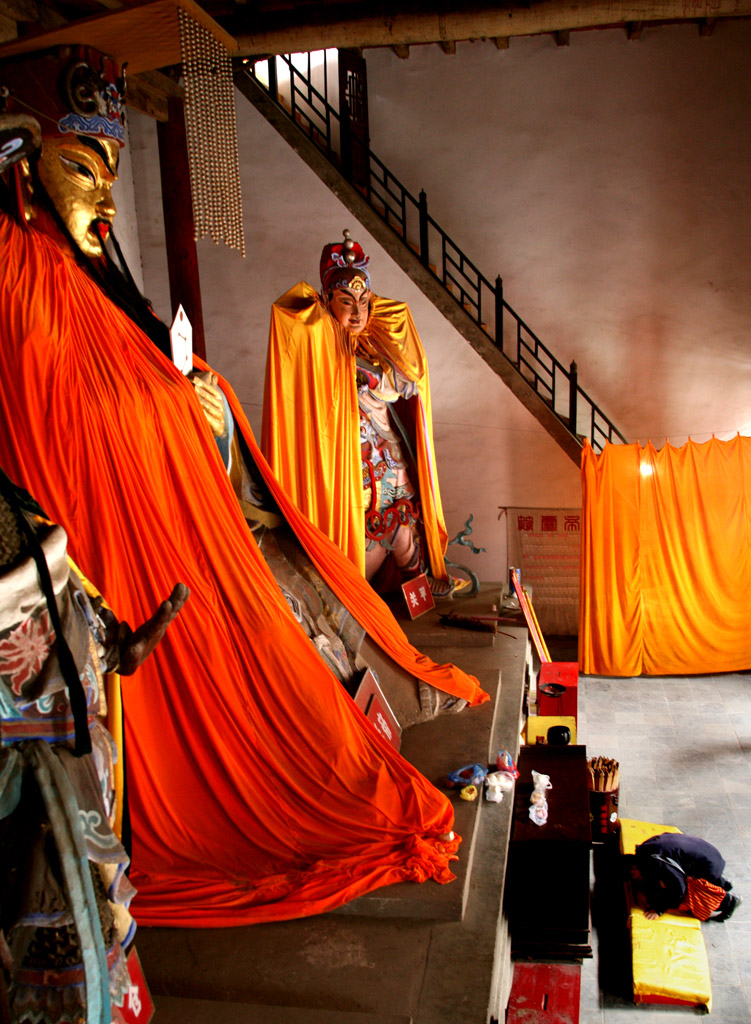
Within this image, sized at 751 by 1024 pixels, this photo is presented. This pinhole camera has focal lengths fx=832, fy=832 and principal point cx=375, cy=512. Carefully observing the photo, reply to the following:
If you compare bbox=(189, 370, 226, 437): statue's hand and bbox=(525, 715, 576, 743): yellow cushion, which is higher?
bbox=(189, 370, 226, 437): statue's hand

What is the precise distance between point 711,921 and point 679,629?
9.54 feet

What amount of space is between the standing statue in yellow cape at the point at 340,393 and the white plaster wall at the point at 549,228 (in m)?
1.89

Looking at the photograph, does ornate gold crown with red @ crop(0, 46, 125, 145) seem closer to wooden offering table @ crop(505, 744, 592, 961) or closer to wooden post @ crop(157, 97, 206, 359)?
wooden offering table @ crop(505, 744, 592, 961)

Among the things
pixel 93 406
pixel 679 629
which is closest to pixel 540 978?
pixel 93 406

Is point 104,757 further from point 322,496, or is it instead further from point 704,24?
point 704,24

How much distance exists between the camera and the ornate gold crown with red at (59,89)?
2.66m

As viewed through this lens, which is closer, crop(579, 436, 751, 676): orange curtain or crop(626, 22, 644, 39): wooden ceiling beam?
crop(579, 436, 751, 676): orange curtain

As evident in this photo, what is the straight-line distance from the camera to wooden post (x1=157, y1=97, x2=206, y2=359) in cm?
620

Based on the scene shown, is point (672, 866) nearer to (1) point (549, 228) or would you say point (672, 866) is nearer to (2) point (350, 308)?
(2) point (350, 308)

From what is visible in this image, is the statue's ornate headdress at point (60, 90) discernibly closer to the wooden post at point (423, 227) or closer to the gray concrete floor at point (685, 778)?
the gray concrete floor at point (685, 778)

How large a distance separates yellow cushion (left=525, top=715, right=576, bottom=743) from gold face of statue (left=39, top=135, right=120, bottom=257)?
337 centimetres

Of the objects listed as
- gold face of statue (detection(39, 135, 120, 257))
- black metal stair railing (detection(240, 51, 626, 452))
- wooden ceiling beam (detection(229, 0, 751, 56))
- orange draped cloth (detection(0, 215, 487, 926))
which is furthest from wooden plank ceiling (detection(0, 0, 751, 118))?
orange draped cloth (detection(0, 215, 487, 926))

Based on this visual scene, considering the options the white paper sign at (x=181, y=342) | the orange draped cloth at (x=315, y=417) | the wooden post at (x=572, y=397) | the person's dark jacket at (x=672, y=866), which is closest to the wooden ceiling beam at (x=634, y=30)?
the wooden post at (x=572, y=397)

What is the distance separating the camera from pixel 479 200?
301 inches
